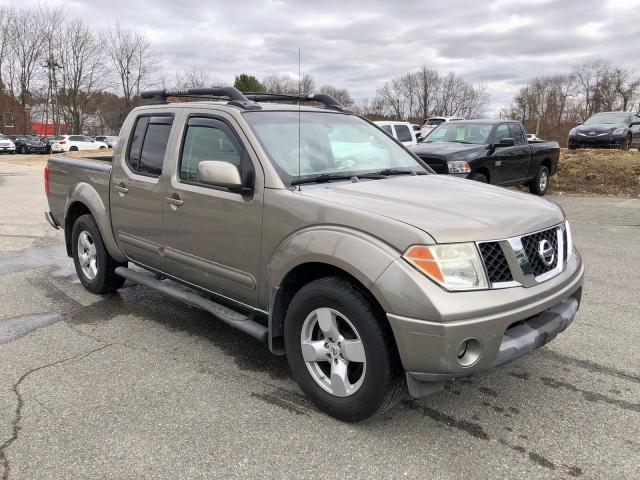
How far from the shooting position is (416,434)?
297 centimetres

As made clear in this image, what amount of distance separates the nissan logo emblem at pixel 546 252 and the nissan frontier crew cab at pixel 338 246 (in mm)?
13

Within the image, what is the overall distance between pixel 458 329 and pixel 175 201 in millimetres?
2375

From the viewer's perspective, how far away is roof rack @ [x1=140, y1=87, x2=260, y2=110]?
3844 millimetres

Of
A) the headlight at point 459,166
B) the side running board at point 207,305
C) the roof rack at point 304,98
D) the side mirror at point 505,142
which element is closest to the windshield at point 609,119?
the side mirror at point 505,142

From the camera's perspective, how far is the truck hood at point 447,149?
388 inches

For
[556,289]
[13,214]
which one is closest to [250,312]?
[556,289]

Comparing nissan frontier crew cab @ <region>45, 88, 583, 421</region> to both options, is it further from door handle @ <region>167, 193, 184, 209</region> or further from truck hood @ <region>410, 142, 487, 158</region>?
truck hood @ <region>410, 142, 487, 158</region>

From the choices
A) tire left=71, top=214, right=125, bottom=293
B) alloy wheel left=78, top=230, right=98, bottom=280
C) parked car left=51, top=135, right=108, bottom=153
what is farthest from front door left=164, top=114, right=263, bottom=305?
parked car left=51, top=135, right=108, bottom=153

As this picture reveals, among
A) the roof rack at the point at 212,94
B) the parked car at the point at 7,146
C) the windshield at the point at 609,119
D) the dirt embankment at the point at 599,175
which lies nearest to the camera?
the roof rack at the point at 212,94

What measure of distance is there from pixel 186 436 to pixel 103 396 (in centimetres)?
77

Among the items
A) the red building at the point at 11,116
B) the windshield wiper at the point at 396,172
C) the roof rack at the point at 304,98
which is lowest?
the windshield wiper at the point at 396,172

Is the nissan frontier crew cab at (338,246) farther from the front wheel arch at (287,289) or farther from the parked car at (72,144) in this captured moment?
the parked car at (72,144)

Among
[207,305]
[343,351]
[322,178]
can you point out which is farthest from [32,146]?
[343,351]

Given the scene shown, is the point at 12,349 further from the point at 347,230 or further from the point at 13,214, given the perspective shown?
the point at 13,214
